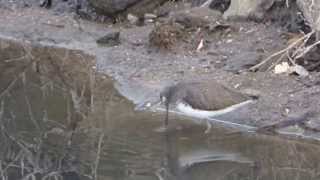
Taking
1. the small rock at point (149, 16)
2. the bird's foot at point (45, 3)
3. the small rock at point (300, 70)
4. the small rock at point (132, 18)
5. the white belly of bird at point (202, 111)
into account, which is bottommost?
the bird's foot at point (45, 3)

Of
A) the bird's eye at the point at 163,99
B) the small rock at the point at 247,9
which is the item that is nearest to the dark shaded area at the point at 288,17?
the small rock at the point at 247,9

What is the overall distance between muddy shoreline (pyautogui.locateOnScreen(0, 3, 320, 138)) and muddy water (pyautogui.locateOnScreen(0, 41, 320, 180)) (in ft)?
1.17

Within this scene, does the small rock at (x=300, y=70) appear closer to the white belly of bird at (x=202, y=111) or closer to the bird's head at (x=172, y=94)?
the white belly of bird at (x=202, y=111)

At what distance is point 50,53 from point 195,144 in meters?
4.20

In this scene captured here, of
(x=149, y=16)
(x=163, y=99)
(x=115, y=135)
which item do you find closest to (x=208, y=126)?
(x=163, y=99)

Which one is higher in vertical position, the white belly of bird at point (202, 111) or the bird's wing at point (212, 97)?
the bird's wing at point (212, 97)

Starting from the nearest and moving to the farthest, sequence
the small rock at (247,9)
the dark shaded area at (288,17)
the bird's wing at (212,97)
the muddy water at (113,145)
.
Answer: the muddy water at (113,145)
the bird's wing at (212,97)
the dark shaded area at (288,17)
the small rock at (247,9)

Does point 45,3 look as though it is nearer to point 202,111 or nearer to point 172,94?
point 172,94

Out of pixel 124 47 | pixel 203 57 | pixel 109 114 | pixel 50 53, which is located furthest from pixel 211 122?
pixel 50 53

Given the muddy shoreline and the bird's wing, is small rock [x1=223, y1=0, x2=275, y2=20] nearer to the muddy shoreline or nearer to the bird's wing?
the muddy shoreline

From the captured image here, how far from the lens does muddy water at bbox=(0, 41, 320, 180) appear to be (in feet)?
23.9

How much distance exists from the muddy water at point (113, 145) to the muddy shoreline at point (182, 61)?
0.36 metres

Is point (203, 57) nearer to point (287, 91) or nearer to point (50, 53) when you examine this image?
point (287, 91)

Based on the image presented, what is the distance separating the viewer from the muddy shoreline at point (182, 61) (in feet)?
28.0
